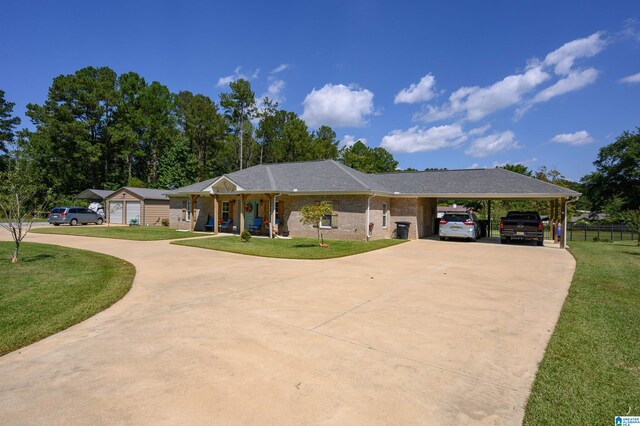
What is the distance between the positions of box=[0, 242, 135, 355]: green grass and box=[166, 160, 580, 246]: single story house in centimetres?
Answer: 991

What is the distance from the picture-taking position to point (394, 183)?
22.9m

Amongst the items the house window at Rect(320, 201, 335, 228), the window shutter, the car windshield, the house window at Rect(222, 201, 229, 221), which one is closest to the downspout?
the window shutter

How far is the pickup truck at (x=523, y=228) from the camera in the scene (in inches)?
691

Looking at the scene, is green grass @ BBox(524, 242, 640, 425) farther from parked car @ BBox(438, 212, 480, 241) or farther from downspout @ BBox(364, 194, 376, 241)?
parked car @ BBox(438, 212, 480, 241)

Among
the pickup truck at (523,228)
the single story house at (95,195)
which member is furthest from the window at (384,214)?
the single story house at (95,195)

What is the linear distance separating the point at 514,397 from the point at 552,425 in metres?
0.52

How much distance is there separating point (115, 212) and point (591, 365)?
36682 mm

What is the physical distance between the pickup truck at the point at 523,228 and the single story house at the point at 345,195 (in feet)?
4.29

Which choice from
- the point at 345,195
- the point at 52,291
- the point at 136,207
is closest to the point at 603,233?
the point at 345,195

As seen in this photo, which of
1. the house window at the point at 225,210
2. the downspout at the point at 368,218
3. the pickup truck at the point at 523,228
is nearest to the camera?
the pickup truck at the point at 523,228

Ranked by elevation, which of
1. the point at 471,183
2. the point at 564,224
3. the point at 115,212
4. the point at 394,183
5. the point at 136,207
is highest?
the point at 394,183

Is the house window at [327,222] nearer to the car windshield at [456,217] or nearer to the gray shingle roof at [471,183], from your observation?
the gray shingle roof at [471,183]

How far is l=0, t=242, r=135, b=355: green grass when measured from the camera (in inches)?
193

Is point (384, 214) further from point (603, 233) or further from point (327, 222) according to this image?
point (603, 233)
